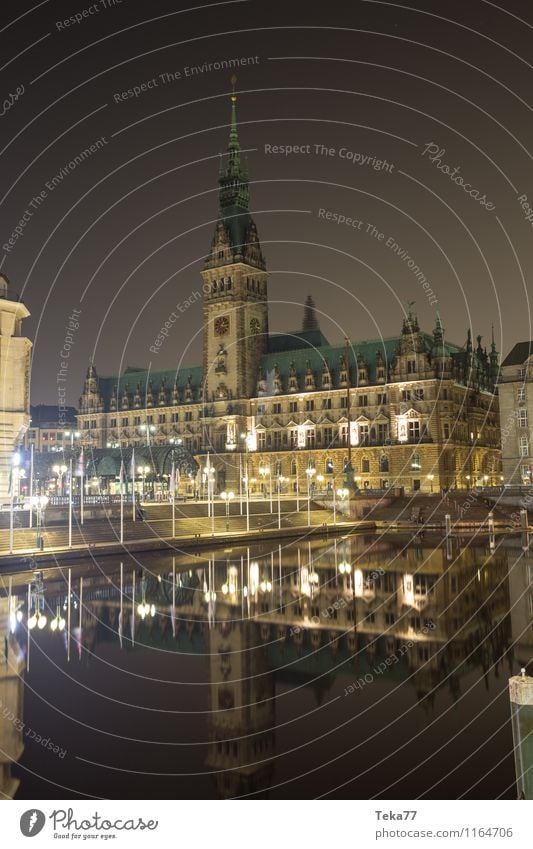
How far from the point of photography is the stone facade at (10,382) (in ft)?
149

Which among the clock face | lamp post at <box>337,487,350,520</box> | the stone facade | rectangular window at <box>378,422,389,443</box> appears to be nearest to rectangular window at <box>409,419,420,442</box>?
rectangular window at <box>378,422,389,443</box>

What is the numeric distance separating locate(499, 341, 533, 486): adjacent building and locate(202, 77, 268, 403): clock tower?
4563 centimetres

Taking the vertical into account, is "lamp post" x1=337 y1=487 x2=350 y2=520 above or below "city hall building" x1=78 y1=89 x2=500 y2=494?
below

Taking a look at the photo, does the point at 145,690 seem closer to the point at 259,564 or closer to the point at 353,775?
the point at 353,775

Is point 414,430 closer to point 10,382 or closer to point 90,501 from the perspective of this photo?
point 90,501

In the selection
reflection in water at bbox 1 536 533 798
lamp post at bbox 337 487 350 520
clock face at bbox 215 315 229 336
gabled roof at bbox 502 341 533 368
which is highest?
clock face at bbox 215 315 229 336

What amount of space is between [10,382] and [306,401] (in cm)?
7118

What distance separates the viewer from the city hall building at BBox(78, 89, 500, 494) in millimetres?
99438

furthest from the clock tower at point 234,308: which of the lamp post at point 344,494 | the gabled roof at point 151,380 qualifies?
the lamp post at point 344,494

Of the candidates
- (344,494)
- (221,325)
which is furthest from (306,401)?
(344,494)

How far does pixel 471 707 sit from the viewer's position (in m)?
13.2

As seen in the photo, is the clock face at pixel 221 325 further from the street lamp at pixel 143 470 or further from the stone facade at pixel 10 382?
the stone facade at pixel 10 382

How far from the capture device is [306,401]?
113938 mm

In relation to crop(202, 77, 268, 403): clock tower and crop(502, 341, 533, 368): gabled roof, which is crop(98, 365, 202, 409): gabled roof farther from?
crop(502, 341, 533, 368): gabled roof
